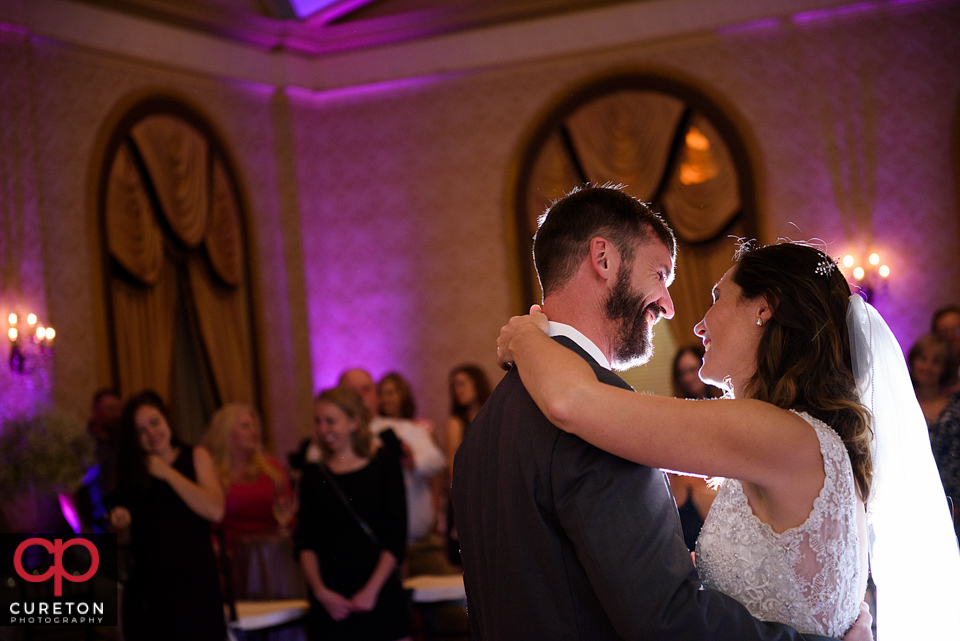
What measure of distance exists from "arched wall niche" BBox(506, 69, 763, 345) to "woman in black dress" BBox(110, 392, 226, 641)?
387cm

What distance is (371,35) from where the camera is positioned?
7777mm

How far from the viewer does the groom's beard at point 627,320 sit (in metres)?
1.71

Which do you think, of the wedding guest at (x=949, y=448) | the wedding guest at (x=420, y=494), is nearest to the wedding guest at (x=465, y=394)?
the wedding guest at (x=420, y=494)

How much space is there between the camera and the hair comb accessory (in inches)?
74.2

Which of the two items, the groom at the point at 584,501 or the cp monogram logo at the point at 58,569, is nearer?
the groom at the point at 584,501

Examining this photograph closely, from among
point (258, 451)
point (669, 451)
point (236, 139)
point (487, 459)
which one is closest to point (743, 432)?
point (669, 451)

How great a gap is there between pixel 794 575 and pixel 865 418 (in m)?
0.37

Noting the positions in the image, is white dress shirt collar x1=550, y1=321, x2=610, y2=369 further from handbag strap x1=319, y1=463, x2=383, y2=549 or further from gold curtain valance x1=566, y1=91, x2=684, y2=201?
gold curtain valance x1=566, y1=91, x2=684, y2=201

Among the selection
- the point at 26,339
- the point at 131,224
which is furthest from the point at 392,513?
the point at 131,224

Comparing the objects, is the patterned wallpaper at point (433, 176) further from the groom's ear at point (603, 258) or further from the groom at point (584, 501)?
the groom's ear at point (603, 258)

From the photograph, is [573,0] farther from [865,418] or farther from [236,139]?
[865,418]

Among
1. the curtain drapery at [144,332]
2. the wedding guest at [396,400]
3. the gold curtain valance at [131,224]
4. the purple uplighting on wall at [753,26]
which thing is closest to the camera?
the curtain drapery at [144,332]

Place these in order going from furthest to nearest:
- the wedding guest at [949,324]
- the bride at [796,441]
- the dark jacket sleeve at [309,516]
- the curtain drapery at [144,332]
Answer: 1. the curtain drapery at [144,332]
2. the wedding guest at [949,324]
3. the dark jacket sleeve at [309,516]
4. the bride at [796,441]

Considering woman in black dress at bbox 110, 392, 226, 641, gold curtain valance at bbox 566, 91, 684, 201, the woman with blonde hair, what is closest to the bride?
woman in black dress at bbox 110, 392, 226, 641
